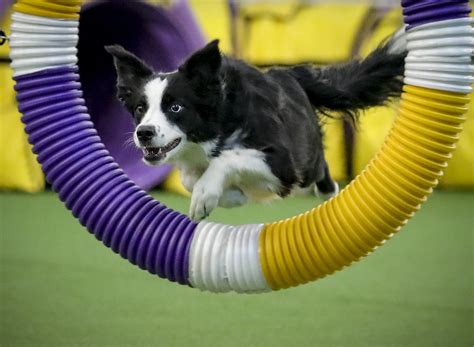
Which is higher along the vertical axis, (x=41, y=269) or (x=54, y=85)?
(x=54, y=85)

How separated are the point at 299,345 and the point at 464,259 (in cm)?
220

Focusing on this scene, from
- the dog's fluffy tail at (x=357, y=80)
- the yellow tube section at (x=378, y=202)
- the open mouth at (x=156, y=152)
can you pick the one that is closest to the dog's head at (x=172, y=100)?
the open mouth at (x=156, y=152)

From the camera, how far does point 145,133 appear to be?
3.21m

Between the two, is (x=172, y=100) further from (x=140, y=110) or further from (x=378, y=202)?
(x=378, y=202)

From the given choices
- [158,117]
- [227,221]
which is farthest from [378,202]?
[227,221]

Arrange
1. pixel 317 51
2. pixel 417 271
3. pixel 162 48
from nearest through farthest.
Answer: pixel 417 271
pixel 162 48
pixel 317 51

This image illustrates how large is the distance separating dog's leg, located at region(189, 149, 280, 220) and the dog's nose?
0.82 ft

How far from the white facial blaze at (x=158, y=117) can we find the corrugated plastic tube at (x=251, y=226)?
0.22 meters

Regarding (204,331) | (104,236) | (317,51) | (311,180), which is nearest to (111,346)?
(204,331)

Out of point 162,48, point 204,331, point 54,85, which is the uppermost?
point 54,85

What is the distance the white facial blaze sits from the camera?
3.28m

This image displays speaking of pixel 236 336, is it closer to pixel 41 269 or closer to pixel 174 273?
pixel 174 273

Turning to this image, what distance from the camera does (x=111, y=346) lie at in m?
3.83

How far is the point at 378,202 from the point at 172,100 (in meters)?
0.87
